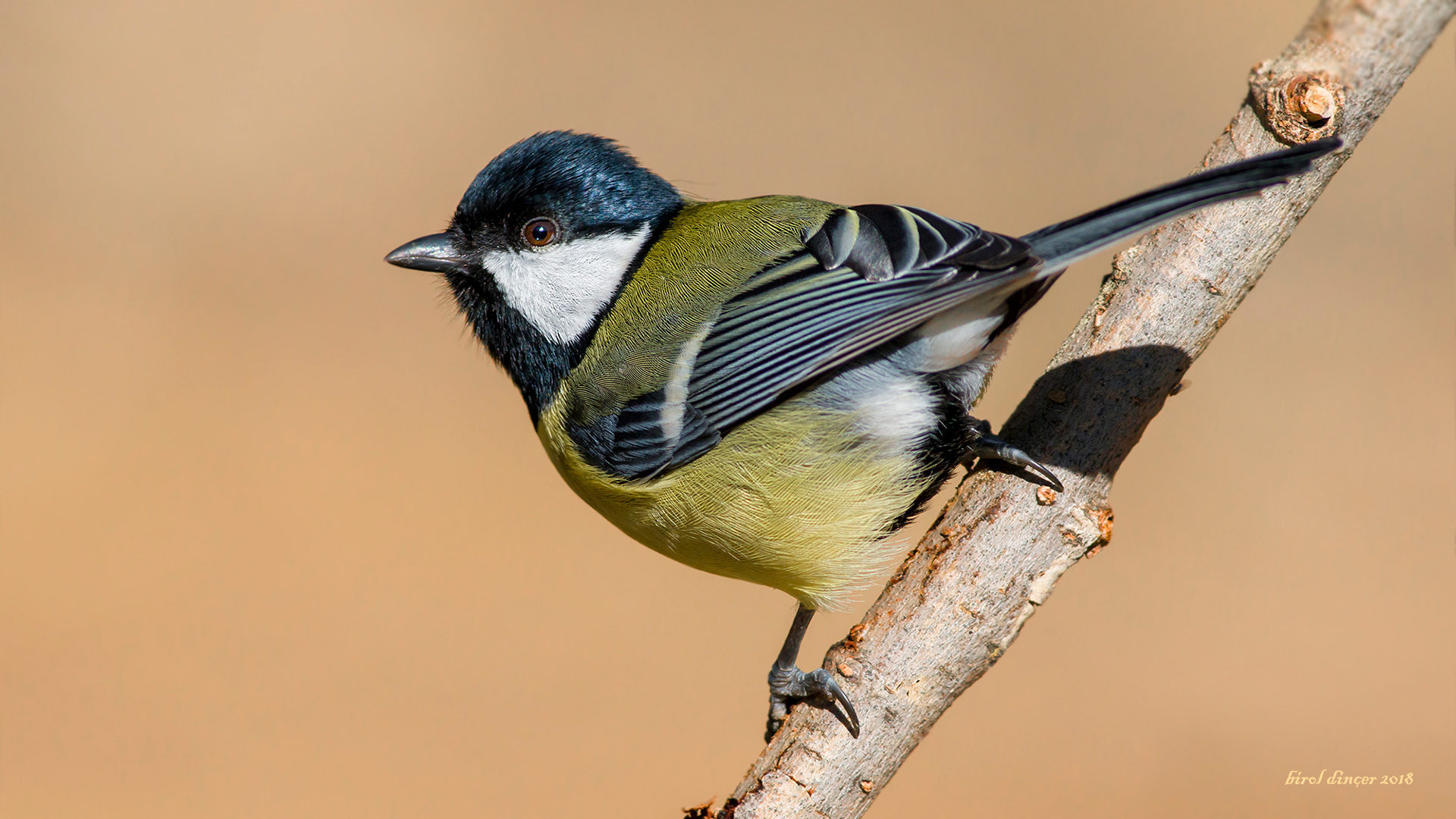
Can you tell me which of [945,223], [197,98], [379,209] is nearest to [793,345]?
[945,223]

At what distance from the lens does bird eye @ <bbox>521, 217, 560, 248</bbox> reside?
2.75m

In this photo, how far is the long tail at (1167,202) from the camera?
71.2 inches

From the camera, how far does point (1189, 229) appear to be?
7.18 feet

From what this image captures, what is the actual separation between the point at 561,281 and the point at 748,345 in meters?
0.59

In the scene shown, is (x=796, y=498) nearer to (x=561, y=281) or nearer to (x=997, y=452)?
(x=997, y=452)

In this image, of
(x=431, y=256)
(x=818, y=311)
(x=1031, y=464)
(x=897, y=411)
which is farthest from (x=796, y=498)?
(x=431, y=256)

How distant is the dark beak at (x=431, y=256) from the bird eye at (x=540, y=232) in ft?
0.63

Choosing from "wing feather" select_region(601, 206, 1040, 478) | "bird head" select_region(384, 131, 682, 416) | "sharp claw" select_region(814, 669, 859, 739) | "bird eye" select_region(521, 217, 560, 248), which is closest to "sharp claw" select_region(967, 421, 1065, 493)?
"wing feather" select_region(601, 206, 1040, 478)

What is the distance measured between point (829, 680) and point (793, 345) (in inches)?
28.6

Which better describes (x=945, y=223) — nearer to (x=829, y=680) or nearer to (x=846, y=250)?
(x=846, y=250)

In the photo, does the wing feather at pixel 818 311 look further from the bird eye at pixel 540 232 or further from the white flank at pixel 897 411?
the bird eye at pixel 540 232

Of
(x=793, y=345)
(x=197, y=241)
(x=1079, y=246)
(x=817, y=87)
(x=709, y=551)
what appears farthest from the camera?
(x=817, y=87)

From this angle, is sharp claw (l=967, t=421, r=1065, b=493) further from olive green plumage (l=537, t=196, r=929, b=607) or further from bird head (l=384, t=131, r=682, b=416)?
bird head (l=384, t=131, r=682, b=416)

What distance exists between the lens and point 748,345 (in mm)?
2467
